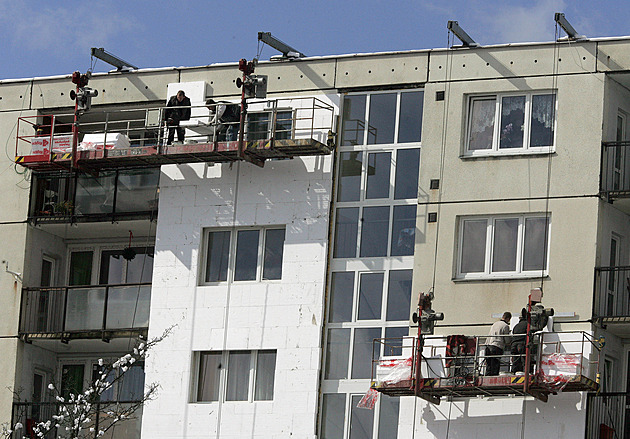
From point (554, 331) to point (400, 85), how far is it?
25.4 feet

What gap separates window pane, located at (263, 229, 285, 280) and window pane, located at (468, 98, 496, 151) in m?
5.34

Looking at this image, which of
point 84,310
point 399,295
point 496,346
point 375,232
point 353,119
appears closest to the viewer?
point 496,346

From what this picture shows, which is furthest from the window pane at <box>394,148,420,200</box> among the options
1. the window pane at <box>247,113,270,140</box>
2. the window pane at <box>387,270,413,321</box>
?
the window pane at <box>247,113,270,140</box>

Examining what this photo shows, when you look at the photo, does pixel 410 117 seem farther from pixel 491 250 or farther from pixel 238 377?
pixel 238 377

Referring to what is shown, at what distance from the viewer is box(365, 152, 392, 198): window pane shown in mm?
42312

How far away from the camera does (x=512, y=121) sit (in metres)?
41.4

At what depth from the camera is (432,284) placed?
40.7 m

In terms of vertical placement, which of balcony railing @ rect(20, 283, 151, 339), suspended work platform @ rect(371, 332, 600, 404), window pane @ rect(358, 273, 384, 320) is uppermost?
window pane @ rect(358, 273, 384, 320)

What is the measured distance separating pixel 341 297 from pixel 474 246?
359 centimetres

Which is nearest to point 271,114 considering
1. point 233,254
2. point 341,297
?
point 233,254

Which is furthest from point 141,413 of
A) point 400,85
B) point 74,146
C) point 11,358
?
point 400,85

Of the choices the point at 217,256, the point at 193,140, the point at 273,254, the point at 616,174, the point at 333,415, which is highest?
the point at 193,140

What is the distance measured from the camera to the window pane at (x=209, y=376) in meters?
42.4

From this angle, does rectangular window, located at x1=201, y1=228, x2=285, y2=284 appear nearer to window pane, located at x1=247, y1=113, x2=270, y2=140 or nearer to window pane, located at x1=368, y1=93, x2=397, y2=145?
window pane, located at x1=247, y1=113, x2=270, y2=140
